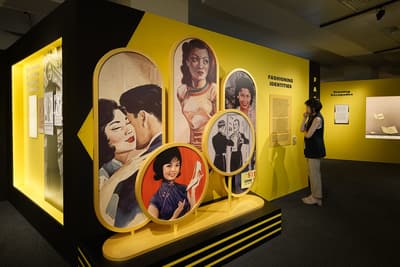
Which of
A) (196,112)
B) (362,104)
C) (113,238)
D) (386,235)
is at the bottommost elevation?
(386,235)

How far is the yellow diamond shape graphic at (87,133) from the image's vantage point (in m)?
2.42

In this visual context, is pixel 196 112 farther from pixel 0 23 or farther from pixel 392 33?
pixel 392 33

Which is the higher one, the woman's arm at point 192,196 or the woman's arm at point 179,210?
the woman's arm at point 192,196

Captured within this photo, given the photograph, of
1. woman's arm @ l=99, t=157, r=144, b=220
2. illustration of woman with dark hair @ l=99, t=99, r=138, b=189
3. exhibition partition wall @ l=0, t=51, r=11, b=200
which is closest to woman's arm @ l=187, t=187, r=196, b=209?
woman's arm @ l=99, t=157, r=144, b=220

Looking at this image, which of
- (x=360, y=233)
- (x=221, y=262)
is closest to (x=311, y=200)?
(x=360, y=233)

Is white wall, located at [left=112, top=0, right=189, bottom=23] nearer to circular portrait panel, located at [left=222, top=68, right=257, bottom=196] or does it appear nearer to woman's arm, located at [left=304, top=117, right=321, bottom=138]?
circular portrait panel, located at [left=222, top=68, right=257, bottom=196]

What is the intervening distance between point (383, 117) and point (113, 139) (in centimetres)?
952

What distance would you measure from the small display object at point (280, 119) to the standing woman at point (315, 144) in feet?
1.47

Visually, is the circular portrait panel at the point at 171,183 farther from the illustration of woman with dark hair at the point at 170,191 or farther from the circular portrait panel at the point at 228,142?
the circular portrait panel at the point at 228,142

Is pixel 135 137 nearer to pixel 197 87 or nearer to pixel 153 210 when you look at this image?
pixel 153 210

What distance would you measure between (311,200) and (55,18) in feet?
15.0

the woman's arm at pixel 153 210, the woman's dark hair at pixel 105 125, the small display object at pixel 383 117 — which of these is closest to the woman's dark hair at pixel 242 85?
the woman's dark hair at pixel 105 125

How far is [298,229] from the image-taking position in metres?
3.53

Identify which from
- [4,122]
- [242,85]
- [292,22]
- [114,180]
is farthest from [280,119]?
[4,122]
